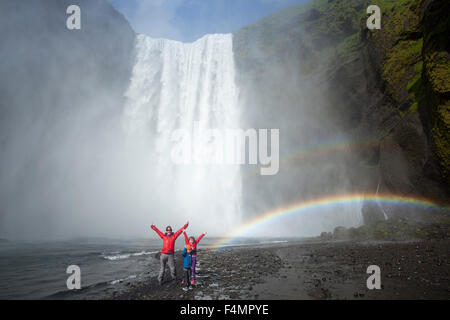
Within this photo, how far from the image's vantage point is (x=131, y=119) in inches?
2052

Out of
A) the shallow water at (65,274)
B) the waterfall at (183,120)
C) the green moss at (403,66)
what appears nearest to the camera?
the shallow water at (65,274)

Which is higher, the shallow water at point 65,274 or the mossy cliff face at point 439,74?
the mossy cliff face at point 439,74

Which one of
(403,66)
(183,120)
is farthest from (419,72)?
(183,120)

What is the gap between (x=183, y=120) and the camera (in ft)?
163

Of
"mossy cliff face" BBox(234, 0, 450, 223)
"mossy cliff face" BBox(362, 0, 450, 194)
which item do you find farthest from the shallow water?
"mossy cliff face" BBox(234, 0, 450, 223)

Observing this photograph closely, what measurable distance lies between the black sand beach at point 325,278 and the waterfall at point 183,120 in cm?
3262

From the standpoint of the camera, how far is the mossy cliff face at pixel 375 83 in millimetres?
14805

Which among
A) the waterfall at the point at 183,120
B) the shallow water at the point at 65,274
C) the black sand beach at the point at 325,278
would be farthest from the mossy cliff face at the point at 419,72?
the waterfall at the point at 183,120

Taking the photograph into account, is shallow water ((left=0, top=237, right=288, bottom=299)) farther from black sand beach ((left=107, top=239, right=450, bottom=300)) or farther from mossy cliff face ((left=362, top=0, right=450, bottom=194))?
mossy cliff face ((left=362, top=0, right=450, bottom=194))

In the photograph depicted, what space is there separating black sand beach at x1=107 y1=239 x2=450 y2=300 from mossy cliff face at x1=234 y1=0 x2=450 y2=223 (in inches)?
287

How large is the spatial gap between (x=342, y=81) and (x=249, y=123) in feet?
63.1

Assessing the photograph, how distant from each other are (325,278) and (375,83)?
2412 cm

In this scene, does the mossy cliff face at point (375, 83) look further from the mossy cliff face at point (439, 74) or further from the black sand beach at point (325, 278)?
the black sand beach at point (325, 278)
